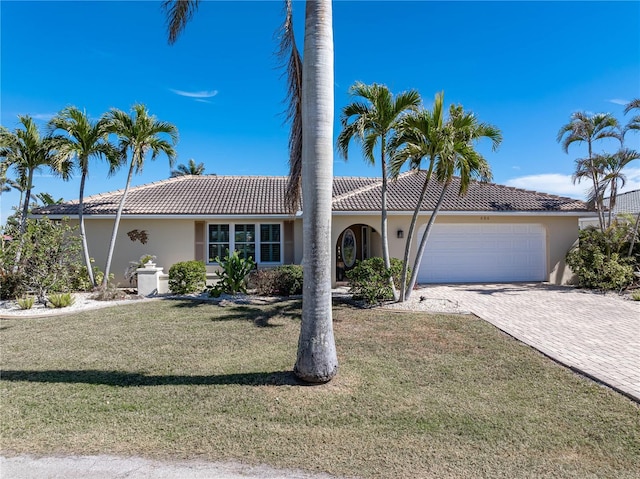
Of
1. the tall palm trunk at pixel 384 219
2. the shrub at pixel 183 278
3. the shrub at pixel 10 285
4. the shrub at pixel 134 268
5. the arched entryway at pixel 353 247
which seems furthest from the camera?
the arched entryway at pixel 353 247

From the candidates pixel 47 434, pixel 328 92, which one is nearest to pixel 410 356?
pixel 328 92

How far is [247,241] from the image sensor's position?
16.7 meters

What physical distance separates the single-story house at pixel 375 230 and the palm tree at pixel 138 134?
185 cm

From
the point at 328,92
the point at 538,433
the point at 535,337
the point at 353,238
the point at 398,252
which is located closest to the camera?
the point at 538,433

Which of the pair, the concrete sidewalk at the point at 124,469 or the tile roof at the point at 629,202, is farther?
the tile roof at the point at 629,202

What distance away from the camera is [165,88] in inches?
558

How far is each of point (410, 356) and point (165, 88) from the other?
13.5 m

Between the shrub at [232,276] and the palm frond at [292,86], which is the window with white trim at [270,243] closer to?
the shrub at [232,276]

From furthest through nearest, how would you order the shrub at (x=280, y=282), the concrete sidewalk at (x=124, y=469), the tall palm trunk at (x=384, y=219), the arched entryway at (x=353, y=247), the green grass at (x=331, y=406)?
1. the arched entryway at (x=353, y=247)
2. the shrub at (x=280, y=282)
3. the tall palm trunk at (x=384, y=219)
4. the green grass at (x=331, y=406)
5. the concrete sidewalk at (x=124, y=469)

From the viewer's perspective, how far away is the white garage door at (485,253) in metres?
16.5

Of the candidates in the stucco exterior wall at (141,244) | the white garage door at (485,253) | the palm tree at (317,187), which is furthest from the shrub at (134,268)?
the white garage door at (485,253)

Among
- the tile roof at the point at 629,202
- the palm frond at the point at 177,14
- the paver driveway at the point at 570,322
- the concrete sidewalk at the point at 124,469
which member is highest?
the palm frond at the point at 177,14

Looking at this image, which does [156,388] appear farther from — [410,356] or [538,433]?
[538,433]

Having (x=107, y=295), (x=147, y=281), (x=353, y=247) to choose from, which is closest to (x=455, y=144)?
(x=353, y=247)
